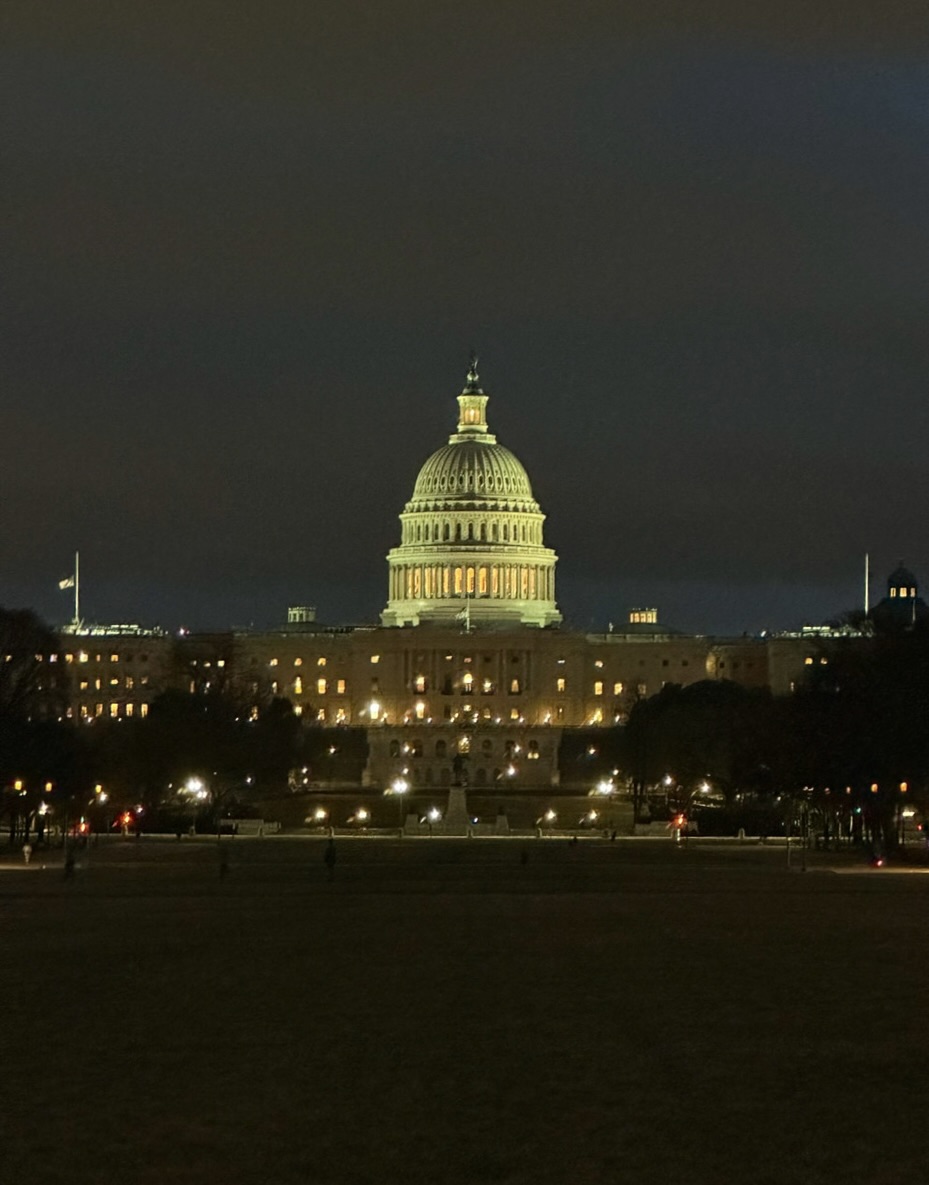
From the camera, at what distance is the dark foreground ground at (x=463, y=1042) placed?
2575 cm

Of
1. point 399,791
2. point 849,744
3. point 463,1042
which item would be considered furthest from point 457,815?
point 463,1042

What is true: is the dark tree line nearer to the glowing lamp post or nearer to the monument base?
the monument base

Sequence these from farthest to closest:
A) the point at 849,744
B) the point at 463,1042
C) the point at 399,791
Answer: the point at 399,791, the point at 849,744, the point at 463,1042

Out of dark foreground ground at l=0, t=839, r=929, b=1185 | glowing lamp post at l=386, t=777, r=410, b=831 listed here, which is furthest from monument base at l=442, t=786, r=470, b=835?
dark foreground ground at l=0, t=839, r=929, b=1185

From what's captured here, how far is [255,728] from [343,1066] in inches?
5284

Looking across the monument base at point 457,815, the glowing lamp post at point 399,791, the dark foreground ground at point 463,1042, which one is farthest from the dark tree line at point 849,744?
the dark foreground ground at point 463,1042

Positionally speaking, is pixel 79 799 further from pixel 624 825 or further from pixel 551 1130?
pixel 551 1130

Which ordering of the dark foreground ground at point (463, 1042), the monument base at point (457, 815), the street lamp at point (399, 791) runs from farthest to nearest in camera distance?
1. the street lamp at point (399, 791)
2. the monument base at point (457, 815)
3. the dark foreground ground at point (463, 1042)

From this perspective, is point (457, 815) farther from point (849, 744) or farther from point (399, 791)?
point (849, 744)

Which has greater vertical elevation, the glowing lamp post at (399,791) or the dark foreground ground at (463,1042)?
the glowing lamp post at (399,791)

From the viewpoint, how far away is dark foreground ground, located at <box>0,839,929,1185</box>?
25.8 metres

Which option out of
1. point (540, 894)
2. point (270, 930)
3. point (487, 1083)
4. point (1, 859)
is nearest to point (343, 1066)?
point (487, 1083)

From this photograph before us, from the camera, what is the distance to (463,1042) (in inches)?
1314

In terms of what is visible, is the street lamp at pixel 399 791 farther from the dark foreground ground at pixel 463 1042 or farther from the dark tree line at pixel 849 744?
the dark foreground ground at pixel 463 1042
